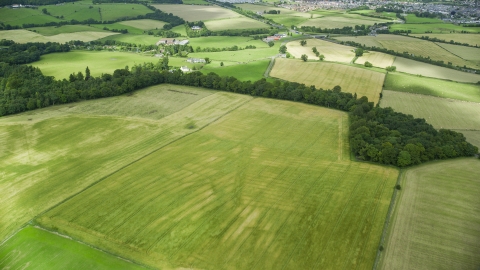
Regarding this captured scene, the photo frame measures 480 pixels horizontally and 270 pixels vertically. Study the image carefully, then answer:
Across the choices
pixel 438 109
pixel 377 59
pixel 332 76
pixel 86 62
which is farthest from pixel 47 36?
pixel 438 109

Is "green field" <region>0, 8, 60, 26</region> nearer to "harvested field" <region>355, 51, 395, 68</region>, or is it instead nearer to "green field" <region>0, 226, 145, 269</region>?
"harvested field" <region>355, 51, 395, 68</region>

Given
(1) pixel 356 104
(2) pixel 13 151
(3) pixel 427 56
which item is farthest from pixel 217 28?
(2) pixel 13 151

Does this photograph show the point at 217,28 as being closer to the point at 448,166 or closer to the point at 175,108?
the point at 175,108

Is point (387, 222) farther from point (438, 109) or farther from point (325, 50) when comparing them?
point (325, 50)

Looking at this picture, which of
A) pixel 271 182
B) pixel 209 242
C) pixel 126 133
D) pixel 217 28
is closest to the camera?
pixel 209 242

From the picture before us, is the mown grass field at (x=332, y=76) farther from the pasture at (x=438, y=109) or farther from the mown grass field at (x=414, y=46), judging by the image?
the mown grass field at (x=414, y=46)

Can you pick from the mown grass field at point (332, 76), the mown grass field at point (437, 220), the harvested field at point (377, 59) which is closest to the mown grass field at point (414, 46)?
the harvested field at point (377, 59)

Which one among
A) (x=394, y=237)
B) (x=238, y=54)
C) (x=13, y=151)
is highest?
(x=238, y=54)

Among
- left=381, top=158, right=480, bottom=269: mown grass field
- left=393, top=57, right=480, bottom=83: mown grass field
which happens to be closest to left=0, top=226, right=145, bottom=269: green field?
left=381, top=158, right=480, bottom=269: mown grass field
